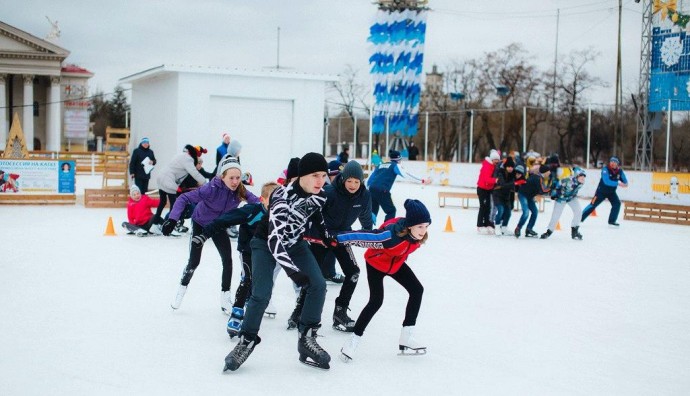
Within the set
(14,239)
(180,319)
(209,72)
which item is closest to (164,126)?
(209,72)

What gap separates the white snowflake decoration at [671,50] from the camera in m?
28.6

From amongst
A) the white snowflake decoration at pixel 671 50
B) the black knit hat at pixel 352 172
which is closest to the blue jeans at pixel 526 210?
the black knit hat at pixel 352 172

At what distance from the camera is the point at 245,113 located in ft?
68.8

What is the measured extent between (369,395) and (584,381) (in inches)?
64.4

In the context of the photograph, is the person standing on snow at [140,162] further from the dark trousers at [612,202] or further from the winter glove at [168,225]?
the winter glove at [168,225]

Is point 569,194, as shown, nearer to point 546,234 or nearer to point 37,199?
point 546,234

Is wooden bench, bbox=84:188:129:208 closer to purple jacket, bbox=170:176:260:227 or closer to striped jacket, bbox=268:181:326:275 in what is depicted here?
purple jacket, bbox=170:176:260:227

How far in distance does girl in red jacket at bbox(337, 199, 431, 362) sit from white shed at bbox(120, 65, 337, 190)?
582 inches

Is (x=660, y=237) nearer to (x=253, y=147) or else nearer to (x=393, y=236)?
(x=253, y=147)

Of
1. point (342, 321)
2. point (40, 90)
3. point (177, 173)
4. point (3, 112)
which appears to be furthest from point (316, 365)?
point (40, 90)

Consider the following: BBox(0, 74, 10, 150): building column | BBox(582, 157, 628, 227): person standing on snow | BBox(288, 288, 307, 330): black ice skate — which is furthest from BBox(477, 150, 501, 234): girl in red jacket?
BBox(0, 74, 10, 150): building column

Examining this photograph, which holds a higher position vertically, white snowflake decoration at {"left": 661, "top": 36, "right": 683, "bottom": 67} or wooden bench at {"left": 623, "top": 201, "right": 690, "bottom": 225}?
white snowflake decoration at {"left": 661, "top": 36, "right": 683, "bottom": 67}

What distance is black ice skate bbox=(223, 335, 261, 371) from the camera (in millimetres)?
5516

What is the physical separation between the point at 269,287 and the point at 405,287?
111 cm
